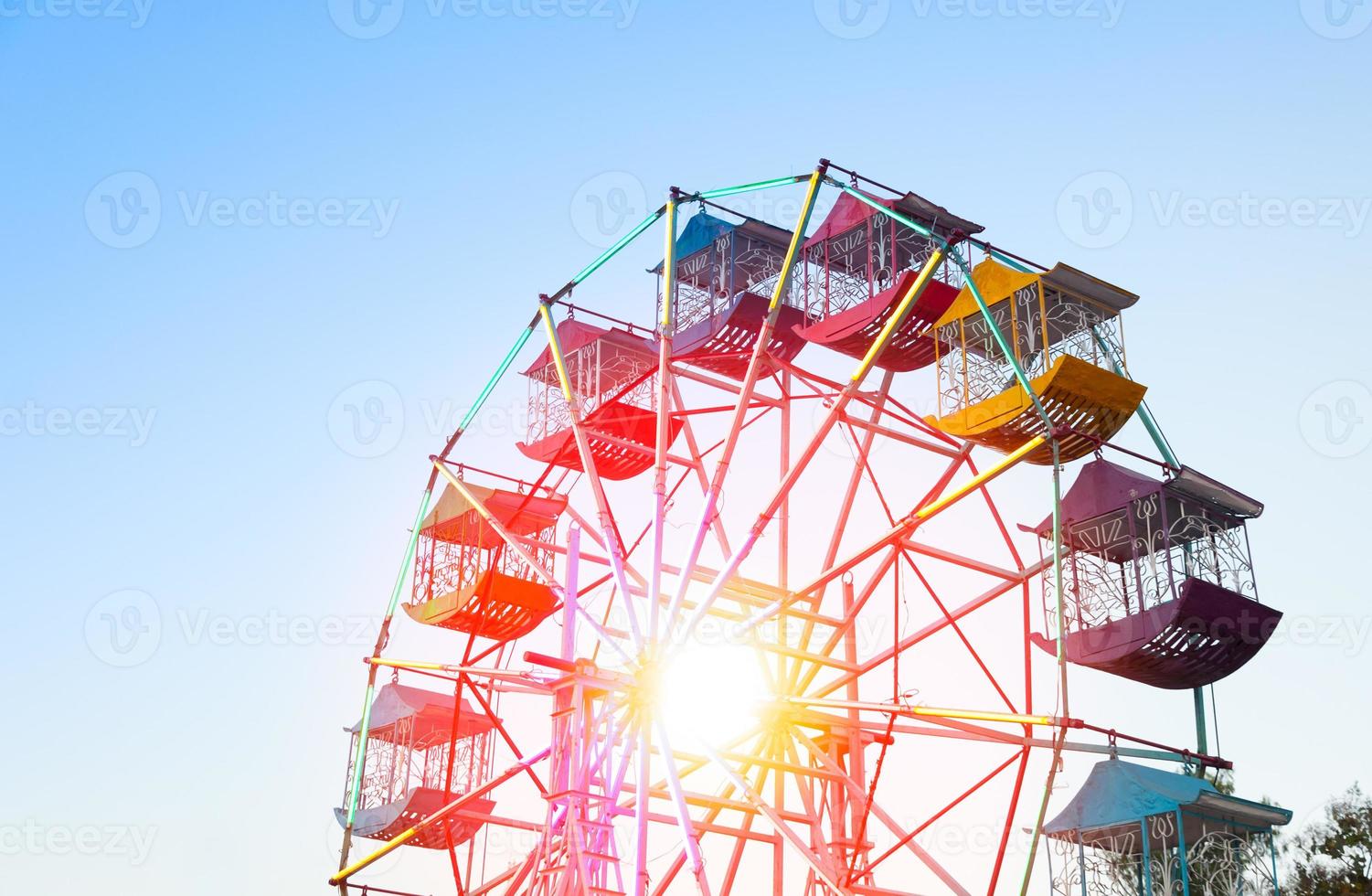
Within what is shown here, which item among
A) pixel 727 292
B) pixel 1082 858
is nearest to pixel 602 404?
pixel 727 292

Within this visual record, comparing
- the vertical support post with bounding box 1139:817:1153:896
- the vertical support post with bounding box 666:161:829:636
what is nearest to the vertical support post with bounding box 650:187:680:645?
the vertical support post with bounding box 666:161:829:636

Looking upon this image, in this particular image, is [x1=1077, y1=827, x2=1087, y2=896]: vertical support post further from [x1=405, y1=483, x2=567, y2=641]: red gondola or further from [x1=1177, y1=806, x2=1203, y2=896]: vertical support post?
[x1=405, y1=483, x2=567, y2=641]: red gondola

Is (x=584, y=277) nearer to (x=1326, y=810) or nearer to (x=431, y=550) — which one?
(x=431, y=550)

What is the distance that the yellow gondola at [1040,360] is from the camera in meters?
25.8

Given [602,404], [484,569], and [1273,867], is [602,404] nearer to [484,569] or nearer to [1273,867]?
[484,569]

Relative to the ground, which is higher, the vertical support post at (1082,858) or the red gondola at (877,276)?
the red gondola at (877,276)

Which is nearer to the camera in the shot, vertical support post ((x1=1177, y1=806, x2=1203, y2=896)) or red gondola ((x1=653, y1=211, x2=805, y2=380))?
vertical support post ((x1=1177, y1=806, x2=1203, y2=896))

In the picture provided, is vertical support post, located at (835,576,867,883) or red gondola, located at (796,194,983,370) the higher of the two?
red gondola, located at (796,194,983,370)

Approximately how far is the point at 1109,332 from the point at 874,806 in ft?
28.1

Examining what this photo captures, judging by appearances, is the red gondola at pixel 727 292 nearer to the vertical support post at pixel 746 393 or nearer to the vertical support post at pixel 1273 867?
the vertical support post at pixel 746 393

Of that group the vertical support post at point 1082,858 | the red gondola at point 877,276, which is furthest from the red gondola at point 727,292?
the vertical support post at point 1082,858

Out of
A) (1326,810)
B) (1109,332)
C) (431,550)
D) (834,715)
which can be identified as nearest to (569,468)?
(431,550)

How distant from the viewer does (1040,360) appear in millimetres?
27438

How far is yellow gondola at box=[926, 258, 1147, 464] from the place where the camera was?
25.8 meters
